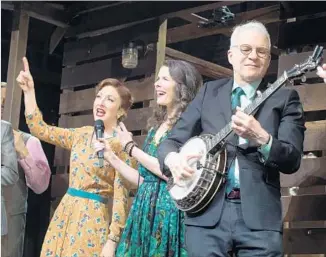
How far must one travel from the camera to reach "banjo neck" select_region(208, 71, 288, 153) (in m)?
2.42

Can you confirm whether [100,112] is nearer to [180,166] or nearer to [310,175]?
[310,175]

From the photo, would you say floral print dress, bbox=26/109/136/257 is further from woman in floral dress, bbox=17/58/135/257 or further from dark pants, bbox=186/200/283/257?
dark pants, bbox=186/200/283/257

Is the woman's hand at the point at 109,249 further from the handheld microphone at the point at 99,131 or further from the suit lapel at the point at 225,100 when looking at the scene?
the suit lapel at the point at 225,100

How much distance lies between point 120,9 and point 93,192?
5.34 ft

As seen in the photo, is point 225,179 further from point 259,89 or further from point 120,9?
point 120,9

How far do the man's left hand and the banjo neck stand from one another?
0.35 feet

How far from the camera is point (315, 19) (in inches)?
147

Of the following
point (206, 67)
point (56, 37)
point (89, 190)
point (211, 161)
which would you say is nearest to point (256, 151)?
point (211, 161)

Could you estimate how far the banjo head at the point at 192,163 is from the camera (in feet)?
8.30

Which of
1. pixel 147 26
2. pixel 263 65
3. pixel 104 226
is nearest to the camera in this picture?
pixel 263 65

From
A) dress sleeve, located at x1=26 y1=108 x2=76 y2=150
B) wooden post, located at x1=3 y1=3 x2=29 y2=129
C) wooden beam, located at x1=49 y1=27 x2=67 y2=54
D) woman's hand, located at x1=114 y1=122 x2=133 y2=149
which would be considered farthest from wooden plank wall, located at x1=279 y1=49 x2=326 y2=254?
wooden beam, located at x1=49 y1=27 x2=67 y2=54

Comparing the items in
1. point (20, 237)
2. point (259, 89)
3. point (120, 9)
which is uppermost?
point (120, 9)

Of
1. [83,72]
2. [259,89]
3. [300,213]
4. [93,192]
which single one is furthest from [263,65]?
[83,72]

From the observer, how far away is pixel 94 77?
4898mm
